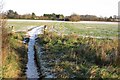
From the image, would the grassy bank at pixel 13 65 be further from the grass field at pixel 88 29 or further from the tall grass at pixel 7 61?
the grass field at pixel 88 29

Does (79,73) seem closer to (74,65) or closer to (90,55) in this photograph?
(74,65)

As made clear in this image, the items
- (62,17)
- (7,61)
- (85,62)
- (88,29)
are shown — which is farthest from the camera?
(62,17)

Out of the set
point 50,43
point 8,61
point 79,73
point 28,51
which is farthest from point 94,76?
point 50,43

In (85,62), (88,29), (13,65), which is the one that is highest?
(88,29)

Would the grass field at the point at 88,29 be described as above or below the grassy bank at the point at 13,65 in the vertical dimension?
above

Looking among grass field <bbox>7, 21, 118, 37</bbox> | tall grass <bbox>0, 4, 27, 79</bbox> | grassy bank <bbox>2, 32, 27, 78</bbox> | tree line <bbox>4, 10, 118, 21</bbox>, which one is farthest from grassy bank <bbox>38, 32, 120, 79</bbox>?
tree line <bbox>4, 10, 118, 21</bbox>

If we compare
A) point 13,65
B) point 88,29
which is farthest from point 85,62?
point 88,29

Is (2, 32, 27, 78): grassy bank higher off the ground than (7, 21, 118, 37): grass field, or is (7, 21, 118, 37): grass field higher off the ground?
(7, 21, 118, 37): grass field

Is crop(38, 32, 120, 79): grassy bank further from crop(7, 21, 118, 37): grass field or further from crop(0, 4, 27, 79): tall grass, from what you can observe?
crop(7, 21, 118, 37): grass field

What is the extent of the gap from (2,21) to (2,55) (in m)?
2.56

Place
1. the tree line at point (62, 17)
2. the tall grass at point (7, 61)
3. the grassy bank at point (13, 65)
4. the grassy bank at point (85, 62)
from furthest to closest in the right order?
the tree line at point (62, 17)
the grassy bank at point (13, 65)
the tall grass at point (7, 61)
the grassy bank at point (85, 62)

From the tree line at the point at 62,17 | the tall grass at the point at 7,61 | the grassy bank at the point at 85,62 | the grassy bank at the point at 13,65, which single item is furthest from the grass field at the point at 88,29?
the tree line at the point at 62,17

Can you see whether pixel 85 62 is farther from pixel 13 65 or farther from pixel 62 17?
pixel 62 17

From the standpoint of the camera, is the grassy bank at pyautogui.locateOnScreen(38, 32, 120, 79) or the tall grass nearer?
the grassy bank at pyautogui.locateOnScreen(38, 32, 120, 79)
